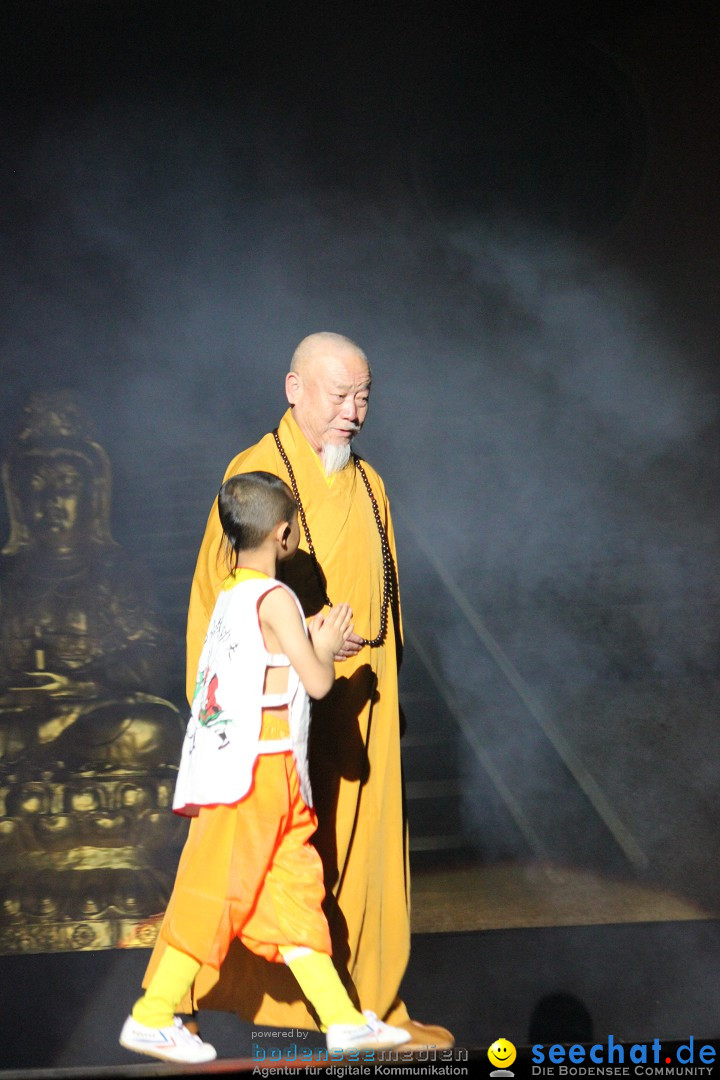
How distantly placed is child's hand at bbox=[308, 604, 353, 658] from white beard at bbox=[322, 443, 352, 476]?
A: 1.66 feet

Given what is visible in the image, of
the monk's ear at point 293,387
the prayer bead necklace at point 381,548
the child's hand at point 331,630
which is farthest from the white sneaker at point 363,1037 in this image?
the monk's ear at point 293,387

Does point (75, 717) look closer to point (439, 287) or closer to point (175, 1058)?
point (175, 1058)

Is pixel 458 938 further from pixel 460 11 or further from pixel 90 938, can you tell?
pixel 460 11

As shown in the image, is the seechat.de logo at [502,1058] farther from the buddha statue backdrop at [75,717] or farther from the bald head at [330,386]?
the buddha statue backdrop at [75,717]

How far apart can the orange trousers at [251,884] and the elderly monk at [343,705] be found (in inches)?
16.3

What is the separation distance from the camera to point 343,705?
2.62m

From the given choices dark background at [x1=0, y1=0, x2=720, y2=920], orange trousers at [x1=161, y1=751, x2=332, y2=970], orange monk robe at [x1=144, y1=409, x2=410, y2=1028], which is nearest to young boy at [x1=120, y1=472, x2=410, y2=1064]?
orange trousers at [x1=161, y1=751, x2=332, y2=970]

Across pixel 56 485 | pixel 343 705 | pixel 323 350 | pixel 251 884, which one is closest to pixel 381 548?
pixel 343 705

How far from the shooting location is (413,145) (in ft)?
22.0

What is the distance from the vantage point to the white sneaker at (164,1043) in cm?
208

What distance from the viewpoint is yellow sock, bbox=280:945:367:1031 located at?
208cm

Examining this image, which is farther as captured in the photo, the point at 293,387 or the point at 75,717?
the point at 75,717

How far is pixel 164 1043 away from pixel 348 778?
74 centimetres

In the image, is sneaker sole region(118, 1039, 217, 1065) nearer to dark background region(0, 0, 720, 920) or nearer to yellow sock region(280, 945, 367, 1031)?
yellow sock region(280, 945, 367, 1031)
